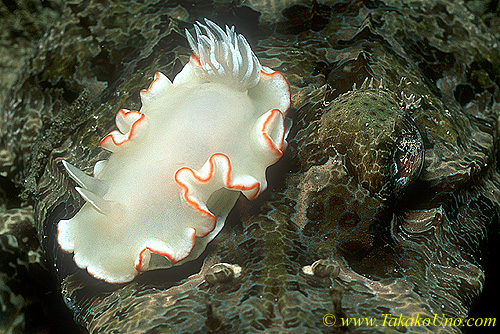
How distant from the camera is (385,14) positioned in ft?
12.6

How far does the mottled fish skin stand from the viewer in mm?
2377

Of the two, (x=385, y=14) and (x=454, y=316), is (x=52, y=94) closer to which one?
(x=385, y=14)

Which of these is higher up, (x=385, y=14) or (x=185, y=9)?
(x=185, y=9)

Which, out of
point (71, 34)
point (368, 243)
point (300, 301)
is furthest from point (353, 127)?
point (71, 34)

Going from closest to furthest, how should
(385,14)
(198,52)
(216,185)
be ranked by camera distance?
(216,185)
(198,52)
(385,14)

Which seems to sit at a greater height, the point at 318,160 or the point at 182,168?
the point at 182,168

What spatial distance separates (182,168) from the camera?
2.36 meters

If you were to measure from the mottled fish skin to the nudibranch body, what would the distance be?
9.0 inches

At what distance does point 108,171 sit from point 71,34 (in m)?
1.96

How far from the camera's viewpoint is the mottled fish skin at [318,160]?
2.38 meters

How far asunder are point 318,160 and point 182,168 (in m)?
0.86

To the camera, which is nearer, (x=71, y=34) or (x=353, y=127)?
(x=353, y=127)

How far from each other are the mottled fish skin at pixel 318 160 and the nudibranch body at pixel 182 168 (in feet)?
0.75

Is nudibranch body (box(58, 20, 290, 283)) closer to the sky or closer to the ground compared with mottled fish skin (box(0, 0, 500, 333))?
closer to the sky
